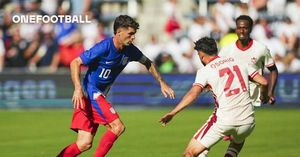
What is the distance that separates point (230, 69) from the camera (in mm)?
9766

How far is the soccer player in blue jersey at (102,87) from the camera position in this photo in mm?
10680

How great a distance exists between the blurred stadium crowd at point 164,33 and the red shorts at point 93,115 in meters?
10.8

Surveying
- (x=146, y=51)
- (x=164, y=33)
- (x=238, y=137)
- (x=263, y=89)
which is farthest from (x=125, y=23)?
(x=164, y=33)

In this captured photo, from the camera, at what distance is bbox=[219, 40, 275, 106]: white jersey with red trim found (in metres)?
11.9

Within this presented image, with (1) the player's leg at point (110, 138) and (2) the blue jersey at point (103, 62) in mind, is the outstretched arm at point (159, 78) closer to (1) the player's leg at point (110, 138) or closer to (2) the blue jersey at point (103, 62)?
(2) the blue jersey at point (103, 62)

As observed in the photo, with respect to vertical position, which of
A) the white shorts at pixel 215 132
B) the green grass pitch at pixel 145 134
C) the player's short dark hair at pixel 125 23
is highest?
the player's short dark hair at pixel 125 23

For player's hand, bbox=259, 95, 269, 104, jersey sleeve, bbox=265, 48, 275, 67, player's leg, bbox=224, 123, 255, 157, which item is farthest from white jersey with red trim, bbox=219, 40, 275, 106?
player's leg, bbox=224, 123, 255, 157

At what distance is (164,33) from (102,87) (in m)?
13.3

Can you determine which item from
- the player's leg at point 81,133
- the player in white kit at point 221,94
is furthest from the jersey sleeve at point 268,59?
the player's leg at point 81,133

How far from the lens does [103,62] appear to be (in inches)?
424

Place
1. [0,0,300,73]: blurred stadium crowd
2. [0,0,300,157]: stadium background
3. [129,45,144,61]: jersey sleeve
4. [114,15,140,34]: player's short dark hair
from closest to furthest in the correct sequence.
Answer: [114,15,140,34]: player's short dark hair
[129,45,144,61]: jersey sleeve
[0,0,300,157]: stadium background
[0,0,300,73]: blurred stadium crowd

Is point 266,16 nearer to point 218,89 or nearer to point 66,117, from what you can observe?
point 66,117

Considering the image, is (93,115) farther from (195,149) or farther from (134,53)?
(195,149)

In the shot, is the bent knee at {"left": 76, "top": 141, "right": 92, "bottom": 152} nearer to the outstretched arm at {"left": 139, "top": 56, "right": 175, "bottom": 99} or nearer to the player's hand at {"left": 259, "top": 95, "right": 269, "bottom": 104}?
the outstretched arm at {"left": 139, "top": 56, "right": 175, "bottom": 99}
